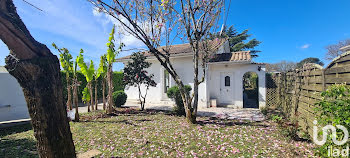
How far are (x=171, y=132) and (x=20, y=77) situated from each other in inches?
194

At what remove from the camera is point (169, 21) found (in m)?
8.26

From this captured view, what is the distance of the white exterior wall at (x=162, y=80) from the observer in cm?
1186

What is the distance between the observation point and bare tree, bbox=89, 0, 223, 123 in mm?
6797

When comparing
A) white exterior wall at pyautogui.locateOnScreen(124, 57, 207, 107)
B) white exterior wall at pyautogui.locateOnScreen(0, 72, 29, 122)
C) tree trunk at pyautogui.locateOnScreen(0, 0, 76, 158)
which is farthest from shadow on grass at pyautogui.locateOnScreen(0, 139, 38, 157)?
white exterior wall at pyautogui.locateOnScreen(124, 57, 207, 107)

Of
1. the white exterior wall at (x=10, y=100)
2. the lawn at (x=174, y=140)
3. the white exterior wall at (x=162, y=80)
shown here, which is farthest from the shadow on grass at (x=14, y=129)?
the white exterior wall at (x=162, y=80)

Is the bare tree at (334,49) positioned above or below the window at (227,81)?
above

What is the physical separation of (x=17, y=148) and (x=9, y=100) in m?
5.52

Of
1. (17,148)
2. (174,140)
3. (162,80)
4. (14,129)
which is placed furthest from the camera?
(162,80)

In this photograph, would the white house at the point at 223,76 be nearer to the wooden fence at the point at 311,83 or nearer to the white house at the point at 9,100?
the wooden fence at the point at 311,83

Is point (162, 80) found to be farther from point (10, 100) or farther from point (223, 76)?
point (10, 100)

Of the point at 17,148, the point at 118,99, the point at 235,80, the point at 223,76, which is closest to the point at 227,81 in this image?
the point at 223,76

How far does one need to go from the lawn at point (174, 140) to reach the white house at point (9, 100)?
1.84 meters

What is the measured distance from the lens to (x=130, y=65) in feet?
34.4

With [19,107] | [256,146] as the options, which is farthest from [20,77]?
[19,107]
